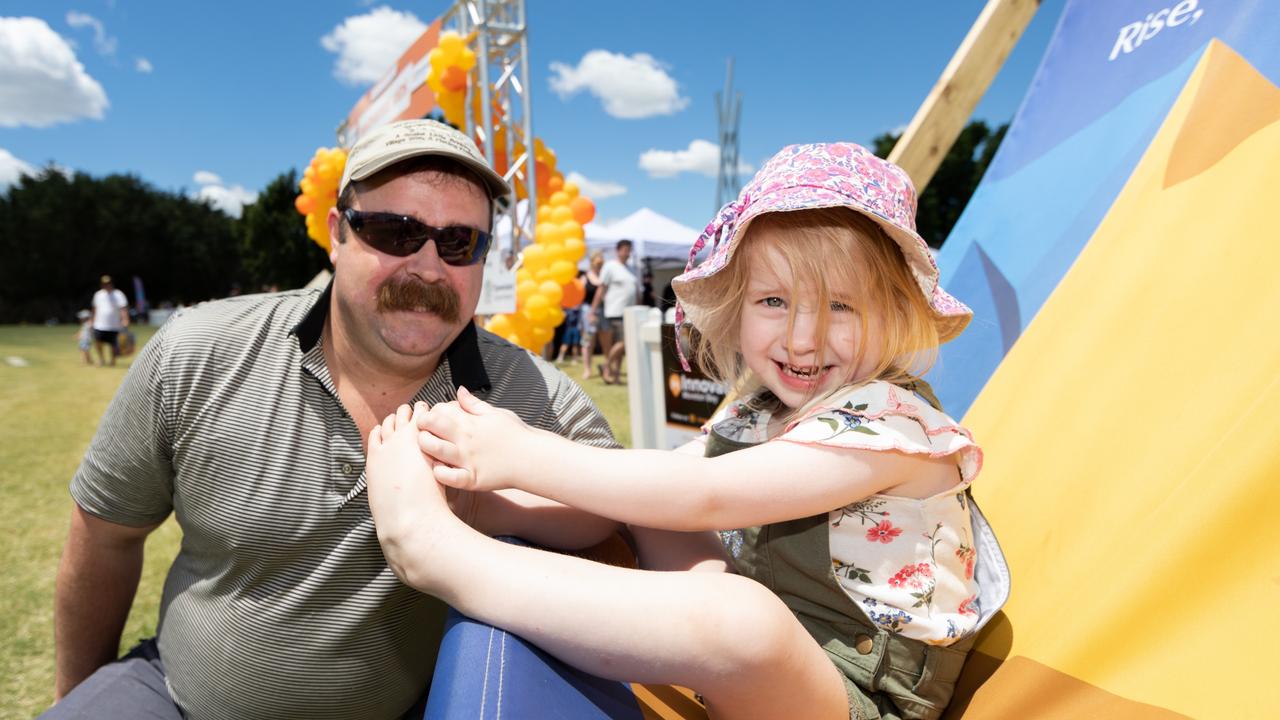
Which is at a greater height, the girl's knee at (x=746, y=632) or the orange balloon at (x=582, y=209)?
the girl's knee at (x=746, y=632)

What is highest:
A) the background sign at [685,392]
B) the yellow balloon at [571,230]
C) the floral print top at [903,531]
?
the floral print top at [903,531]

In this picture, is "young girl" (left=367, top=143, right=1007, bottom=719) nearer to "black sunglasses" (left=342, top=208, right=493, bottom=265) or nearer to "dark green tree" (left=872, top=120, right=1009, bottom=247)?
"black sunglasses" (left=342, top=208, right=493, bottom=265)

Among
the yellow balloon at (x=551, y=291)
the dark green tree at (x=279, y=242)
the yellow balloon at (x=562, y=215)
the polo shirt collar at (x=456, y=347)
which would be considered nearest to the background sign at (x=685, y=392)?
the polo shirt collar at (x=456, y=347)

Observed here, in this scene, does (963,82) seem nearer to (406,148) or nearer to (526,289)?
(406,148)

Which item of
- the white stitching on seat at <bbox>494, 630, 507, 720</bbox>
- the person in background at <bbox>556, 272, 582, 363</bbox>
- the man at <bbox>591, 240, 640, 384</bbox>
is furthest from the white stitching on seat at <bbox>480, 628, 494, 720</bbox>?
the person in background at <bbox>556, 272, 582, 363</bbox>

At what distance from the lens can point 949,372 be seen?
2166mm

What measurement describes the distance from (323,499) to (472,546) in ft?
2.34

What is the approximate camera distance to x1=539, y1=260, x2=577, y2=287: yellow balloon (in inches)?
285

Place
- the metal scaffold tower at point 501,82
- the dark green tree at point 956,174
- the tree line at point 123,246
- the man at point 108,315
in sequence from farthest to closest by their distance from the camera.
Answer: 1. the tree line at point 123,246
2. the dark green tree at point 956,174
3. the man at point 108,315
4. the metal scaffold tower at point 501,82

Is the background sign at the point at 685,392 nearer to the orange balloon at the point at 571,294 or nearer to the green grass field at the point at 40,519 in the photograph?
the green grass field at the point at 40,519

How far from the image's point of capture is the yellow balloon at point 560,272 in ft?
23.7

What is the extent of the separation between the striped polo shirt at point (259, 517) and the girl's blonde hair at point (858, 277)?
1.10 metres

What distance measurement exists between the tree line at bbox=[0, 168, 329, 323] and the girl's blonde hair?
127ft

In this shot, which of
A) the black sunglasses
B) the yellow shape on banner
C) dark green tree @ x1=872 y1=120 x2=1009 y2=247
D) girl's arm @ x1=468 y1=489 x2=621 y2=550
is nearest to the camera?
the yellow shape on banner
